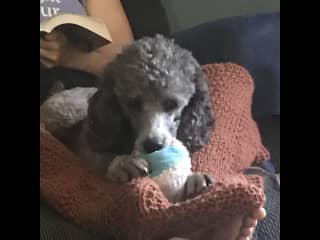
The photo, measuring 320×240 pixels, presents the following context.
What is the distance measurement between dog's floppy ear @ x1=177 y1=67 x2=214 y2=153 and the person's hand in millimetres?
564

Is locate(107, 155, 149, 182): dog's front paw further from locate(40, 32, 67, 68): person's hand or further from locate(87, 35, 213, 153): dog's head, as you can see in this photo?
locate(40, 32, 67, 68): person's hand

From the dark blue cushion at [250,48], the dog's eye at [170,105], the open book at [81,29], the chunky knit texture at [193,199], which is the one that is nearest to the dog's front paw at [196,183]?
the chunky knit texture at [193,199]

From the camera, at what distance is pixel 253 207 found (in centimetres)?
116

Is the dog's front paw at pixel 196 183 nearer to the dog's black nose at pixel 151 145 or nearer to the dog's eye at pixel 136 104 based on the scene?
the dog's black nose at pixel 151 145

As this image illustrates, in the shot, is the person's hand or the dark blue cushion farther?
the person's hand

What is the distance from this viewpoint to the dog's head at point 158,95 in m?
1.44

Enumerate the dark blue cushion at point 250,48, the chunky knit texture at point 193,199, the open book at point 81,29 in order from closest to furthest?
the chunky knit texture at point 193,199 < the dark blue cushion at point 250,48 < the open book at point 81,29

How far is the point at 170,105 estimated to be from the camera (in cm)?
147

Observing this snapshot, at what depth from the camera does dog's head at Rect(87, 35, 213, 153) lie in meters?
1.44

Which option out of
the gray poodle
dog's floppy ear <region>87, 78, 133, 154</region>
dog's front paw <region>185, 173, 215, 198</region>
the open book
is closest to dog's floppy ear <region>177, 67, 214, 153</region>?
the gray poodle
